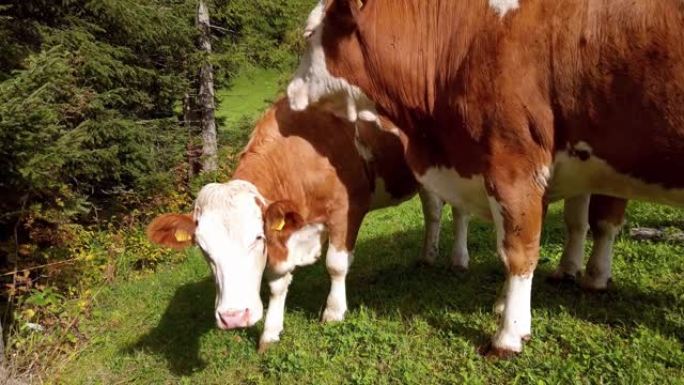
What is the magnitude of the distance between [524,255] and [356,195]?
202cm

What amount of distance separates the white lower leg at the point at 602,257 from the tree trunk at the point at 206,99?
28.4ft

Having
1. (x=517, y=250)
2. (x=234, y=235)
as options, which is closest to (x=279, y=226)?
(x=234, y=235)

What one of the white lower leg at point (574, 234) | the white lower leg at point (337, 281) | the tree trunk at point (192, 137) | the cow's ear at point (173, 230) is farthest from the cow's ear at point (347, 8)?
the tree trunk at point (192, 137)

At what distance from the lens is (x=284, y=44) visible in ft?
44.2

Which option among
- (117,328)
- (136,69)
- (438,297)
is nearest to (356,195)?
(438,297)

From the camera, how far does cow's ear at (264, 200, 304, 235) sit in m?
4.48

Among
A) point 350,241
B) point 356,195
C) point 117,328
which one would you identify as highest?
point 356,195

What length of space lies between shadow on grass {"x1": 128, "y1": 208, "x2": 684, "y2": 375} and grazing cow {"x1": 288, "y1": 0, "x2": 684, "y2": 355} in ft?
2.86

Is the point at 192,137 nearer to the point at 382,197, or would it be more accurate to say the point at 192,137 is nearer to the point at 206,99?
the point at 206,99

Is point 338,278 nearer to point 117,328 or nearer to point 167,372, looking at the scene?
point 167,372

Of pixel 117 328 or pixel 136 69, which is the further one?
pixel 136 69

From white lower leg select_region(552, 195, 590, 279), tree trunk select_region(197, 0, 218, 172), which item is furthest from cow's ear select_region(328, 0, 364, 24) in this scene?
tree trunk select_region(197, 0, 218, 172)

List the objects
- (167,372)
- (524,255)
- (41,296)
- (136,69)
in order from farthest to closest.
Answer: (136,69) < (41,296) < (167,372) < (524,255)

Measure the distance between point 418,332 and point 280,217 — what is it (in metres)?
1.50
